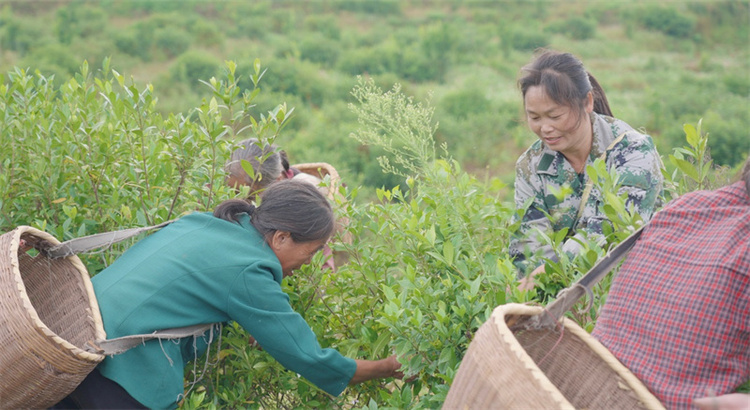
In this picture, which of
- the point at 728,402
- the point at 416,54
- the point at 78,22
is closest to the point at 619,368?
the point at 728,402

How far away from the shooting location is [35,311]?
6.66 ft

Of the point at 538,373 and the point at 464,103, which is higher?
the point at 538,373

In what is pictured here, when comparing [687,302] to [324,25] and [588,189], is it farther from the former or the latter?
[324,25]

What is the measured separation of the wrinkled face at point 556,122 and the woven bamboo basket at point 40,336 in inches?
60.9

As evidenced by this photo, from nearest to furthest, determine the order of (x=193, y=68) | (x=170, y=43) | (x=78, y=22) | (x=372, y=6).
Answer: (x=193, y=68)
(x=170, y=43)
(x=78, y=22)
(x=372, y=6)

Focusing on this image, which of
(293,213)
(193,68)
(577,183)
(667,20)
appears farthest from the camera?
(667,20)

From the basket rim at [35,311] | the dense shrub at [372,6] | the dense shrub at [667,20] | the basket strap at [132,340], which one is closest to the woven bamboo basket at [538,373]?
the basket strap at [132,340]

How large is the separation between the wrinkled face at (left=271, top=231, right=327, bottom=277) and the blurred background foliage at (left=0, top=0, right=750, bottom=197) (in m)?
7.69

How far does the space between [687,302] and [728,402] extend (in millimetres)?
204

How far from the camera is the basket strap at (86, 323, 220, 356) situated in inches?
78.7

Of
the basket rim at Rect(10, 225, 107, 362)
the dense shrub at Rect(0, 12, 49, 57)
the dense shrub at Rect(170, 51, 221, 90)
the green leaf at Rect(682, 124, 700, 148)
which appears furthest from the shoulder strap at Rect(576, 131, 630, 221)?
the dense shrub at Rect(0, 12, 49, 57)

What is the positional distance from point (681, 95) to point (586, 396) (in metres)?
13.1

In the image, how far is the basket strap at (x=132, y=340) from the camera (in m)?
2.00

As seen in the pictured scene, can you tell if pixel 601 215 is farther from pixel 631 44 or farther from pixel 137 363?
pixel 631 44
